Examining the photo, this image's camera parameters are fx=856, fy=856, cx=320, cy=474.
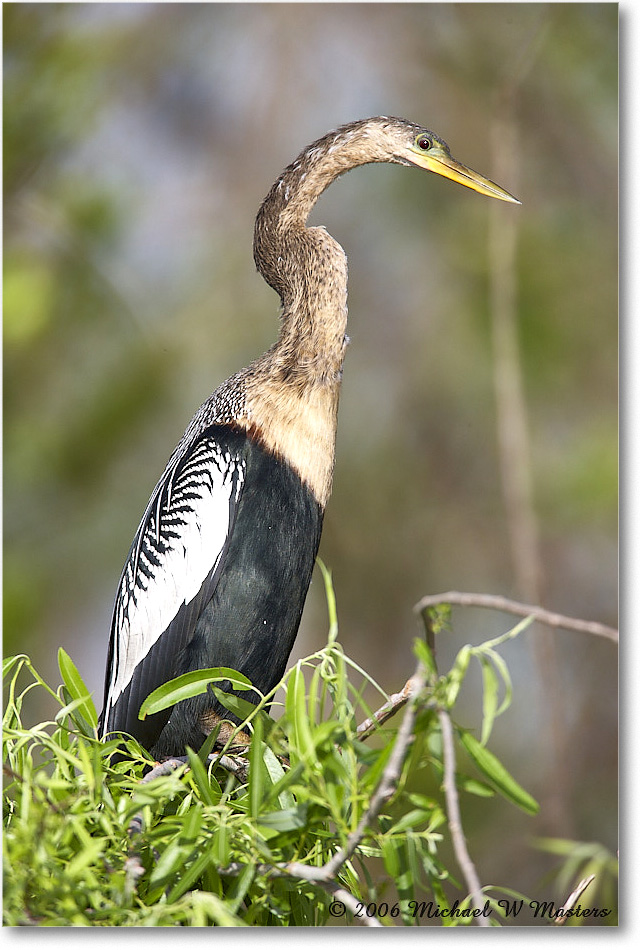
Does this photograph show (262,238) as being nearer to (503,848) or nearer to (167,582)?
→ (167,582)

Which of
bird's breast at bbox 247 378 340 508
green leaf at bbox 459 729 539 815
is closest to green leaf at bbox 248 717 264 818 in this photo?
green leaf at bbox 459 729 539 815

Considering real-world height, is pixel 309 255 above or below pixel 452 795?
above

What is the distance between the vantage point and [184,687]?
101 centimetres

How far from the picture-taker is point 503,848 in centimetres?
132

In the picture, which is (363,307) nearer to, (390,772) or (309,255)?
(309,255)

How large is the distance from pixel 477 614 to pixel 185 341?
716 millimetres

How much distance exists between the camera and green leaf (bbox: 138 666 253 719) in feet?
3.29

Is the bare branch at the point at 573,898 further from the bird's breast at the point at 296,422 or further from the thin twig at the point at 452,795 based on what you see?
the bird's breast at the point at 296,422

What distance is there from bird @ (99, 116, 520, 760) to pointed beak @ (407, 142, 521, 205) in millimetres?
13

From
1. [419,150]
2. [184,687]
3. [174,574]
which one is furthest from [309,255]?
[184,687]

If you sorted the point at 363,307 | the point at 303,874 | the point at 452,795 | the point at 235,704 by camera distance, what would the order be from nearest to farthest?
1. the point at 452,795
2. the point at 303,874
3. the point at 235,704
4. the point at 363,307

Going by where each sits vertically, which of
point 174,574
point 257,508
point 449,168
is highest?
point 449,168

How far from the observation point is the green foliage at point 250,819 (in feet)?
2.84

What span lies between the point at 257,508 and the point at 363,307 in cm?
50
